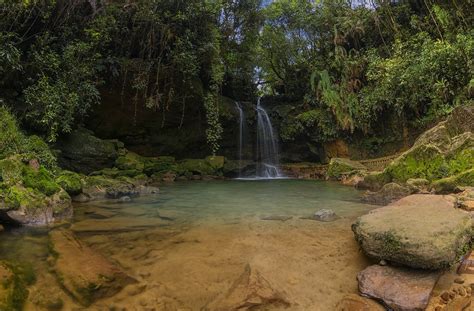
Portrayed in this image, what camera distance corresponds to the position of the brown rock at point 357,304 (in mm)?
2787

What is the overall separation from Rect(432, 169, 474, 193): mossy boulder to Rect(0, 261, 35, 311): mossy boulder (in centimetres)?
681

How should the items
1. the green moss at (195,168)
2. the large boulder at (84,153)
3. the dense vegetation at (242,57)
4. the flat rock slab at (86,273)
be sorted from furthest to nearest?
the green moss at (195,168) < the large boulder at (84,153) < the dense vegetation at (242,57) < the flat rock slab at (86,273)

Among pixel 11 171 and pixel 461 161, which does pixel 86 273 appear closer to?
pixel 11 171

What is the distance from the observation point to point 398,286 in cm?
289

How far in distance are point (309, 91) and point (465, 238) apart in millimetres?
14772

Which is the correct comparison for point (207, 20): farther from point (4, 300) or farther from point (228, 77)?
point (4, 300)

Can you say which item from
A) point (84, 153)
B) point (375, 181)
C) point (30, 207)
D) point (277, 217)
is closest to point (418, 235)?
point (277, 217)

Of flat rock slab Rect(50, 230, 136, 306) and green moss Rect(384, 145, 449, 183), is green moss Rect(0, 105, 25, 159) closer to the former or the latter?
flat rock slab Rect(50, 230, 136, 306)

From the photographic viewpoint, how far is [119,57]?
1254cm

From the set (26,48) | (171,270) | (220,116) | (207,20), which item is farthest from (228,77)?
(171,270)

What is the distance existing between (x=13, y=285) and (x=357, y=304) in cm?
300

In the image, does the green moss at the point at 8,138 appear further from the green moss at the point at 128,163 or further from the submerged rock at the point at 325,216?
the submerged rock at the point at 325,216

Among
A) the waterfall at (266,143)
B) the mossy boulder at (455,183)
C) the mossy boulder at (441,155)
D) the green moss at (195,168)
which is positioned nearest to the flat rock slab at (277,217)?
the mossy boulder at (455,183)

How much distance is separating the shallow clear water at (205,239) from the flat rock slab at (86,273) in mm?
126
